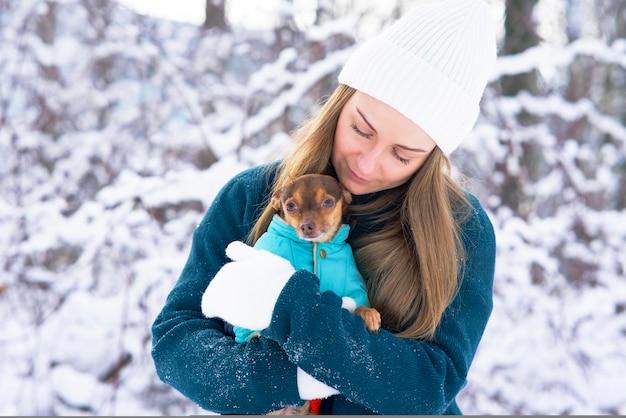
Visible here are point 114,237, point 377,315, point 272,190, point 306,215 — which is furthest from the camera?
point 114,237

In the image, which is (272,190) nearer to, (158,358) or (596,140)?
(158,358)

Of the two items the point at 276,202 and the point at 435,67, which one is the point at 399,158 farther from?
the point at 276,202

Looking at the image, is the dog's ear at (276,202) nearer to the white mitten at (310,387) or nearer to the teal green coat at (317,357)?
the teal green coat at (317,357)

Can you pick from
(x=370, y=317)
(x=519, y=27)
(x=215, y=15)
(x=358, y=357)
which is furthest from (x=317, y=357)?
(x=519, y=27)

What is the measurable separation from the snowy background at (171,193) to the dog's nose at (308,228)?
2.60 meters

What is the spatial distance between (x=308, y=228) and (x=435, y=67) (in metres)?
0.67

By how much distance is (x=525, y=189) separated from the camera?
5.07 meters

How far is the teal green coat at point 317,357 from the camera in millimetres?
1631

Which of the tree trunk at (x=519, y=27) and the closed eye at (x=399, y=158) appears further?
the tree trunk at (x=519, y=27)

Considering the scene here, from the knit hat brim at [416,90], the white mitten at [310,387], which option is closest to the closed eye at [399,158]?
the knit hat brim at [416,90]

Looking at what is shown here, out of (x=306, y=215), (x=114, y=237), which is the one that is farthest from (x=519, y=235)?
(x=306, y=215)

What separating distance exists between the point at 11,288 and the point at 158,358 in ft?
11.2

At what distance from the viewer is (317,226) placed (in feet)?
6.30

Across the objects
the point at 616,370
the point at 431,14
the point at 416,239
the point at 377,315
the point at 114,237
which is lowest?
the point at 616,370
